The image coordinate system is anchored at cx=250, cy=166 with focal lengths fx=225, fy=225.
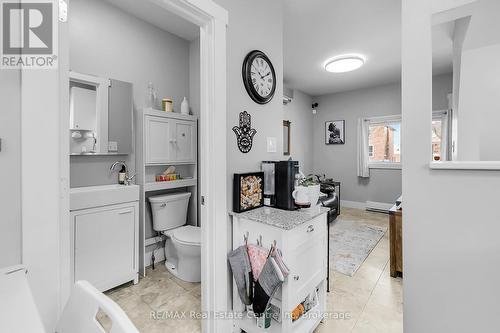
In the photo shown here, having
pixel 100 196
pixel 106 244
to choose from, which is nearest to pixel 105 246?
pixel 106 244

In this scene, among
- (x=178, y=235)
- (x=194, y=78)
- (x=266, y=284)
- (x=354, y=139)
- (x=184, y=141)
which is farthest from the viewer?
(x=354, y=139)

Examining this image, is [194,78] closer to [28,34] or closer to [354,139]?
[28,34]

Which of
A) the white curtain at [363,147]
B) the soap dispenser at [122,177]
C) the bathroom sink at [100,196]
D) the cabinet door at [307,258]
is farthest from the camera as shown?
the white curtain at [363,147]

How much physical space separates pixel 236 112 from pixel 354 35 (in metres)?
2.21


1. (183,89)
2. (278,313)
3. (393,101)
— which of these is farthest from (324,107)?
(278,313)

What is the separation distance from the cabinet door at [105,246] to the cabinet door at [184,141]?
0.79 metres

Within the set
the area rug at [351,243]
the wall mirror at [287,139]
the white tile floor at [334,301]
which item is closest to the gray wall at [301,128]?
the wall mirror at [287,139]

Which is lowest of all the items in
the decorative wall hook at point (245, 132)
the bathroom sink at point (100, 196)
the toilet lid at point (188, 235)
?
the toilet lid at point (188, 235)

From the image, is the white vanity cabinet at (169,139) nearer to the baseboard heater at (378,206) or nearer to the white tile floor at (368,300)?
the white tile floor at (368,300)

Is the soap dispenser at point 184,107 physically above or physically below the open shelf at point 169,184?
above

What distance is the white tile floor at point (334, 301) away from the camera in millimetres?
1628

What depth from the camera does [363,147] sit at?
195 inches

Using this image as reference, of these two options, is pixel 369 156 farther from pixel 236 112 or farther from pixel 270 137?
pixel 236 112

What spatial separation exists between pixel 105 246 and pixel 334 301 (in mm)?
2013
